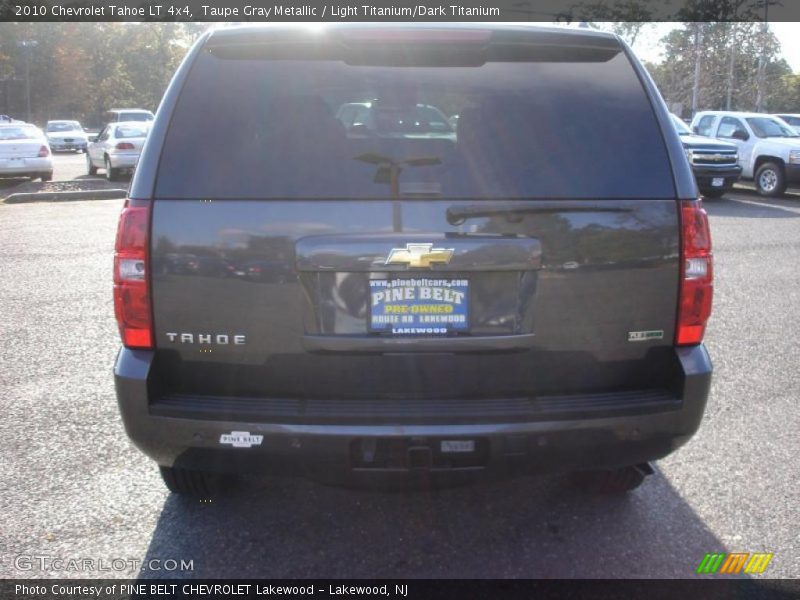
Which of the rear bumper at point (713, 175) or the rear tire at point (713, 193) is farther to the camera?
the rear tire at point (713, 193)

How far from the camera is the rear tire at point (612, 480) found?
11.1 ft

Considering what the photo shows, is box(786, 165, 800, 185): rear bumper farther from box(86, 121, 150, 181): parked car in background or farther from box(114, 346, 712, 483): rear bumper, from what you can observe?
box(114, 346, 712, 483): rear bumper

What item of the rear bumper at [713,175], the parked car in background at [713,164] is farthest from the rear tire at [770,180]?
the rear bumper at [713,175]

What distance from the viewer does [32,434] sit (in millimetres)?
4191

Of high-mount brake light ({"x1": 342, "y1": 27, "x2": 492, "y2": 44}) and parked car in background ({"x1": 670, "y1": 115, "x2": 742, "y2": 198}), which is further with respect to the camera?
parked car in background ({"x1": 670, "y1": 115, "x2": 742, "y2": 198})

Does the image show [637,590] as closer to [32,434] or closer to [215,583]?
[215,583]

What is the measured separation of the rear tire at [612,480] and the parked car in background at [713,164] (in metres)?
15.0

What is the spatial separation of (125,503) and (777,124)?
755 inches

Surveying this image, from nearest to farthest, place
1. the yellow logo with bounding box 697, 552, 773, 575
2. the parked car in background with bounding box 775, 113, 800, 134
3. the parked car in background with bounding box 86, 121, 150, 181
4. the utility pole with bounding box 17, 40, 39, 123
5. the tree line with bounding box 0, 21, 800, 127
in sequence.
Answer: the yellow logo with bounding box 697, 552, 773, 575 < the parked car in background with bounding box 86, 121, 150, 181 < the parked car in background with bounding box 775, 113, 800, 134 < the tree line with bounding box 0, 21, 800, 127 < the utility pole with bounding box 17, 40, 39, 123

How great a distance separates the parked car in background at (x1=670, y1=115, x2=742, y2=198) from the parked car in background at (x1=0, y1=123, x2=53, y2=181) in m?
15.8

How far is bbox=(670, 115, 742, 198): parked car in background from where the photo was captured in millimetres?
17156

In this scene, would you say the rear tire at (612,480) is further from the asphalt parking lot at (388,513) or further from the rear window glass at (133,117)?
the rear window glass at (133,117)

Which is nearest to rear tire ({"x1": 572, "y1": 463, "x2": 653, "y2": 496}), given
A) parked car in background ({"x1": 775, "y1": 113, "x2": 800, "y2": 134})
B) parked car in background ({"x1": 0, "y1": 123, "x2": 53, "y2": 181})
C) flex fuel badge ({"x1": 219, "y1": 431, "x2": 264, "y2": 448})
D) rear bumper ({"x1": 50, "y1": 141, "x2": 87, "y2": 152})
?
flex fuel badge ({"x1": 219, "y1": 431, "x2": 264, "y2": 448})

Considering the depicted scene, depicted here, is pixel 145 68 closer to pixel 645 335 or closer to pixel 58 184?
pixel 58 184
